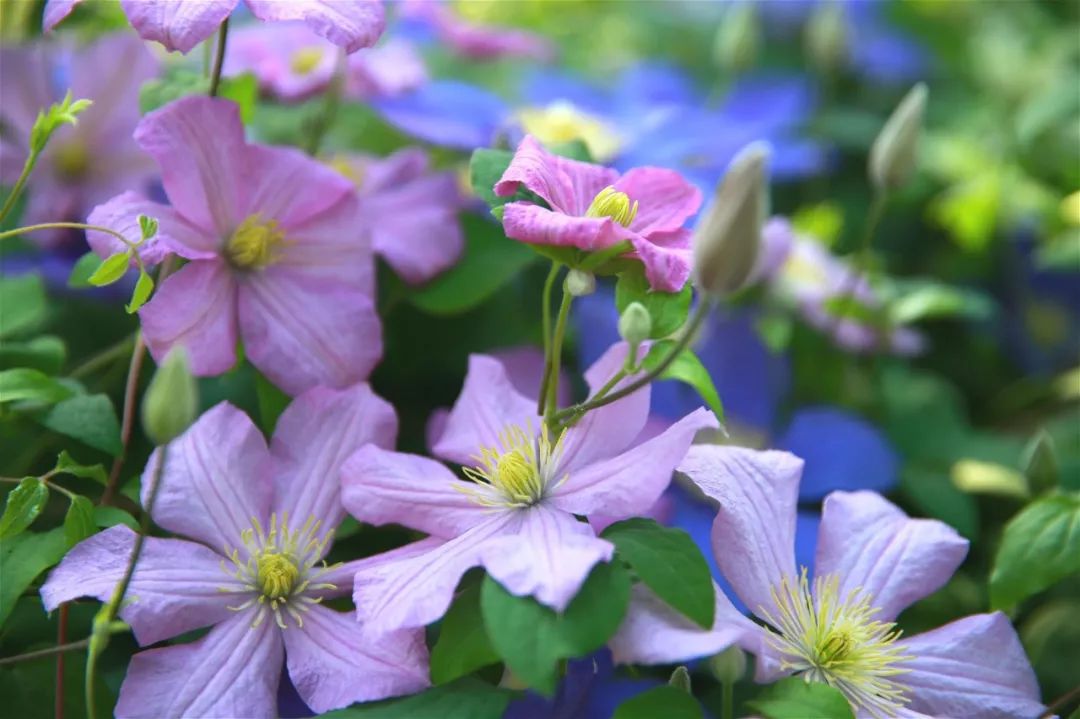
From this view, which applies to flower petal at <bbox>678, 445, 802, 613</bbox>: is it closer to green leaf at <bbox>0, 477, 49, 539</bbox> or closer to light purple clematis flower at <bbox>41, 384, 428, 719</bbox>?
light purple clematis flower at <bbox>41, 384, 428, 719</bbox>

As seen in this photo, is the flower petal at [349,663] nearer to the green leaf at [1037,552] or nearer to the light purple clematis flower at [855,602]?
the light purple clematis flower at [855,602]

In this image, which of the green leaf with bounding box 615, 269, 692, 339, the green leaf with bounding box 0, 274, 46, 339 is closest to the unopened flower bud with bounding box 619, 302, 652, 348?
the green leaf with bounding box 615, 269, 692, 339

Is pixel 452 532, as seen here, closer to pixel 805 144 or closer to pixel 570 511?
pixel 570 511

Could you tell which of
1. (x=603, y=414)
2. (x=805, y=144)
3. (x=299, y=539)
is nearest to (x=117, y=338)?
(x=299, y=539)

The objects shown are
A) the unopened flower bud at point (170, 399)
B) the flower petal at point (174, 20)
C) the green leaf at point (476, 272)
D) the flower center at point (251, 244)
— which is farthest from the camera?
the green leaf at point (476, 272)

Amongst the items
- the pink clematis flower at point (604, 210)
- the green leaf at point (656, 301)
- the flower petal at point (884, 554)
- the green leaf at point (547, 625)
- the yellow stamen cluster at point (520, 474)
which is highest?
the pink clematis flower at point (604, 210)

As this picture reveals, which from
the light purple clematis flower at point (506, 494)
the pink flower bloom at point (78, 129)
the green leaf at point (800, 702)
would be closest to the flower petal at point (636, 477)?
the light purple clematis flower at point (506, 494)

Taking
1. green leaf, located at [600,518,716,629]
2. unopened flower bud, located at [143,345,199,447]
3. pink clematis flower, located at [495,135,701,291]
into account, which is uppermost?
pink clematis flower, located at [495,135,701,291]
